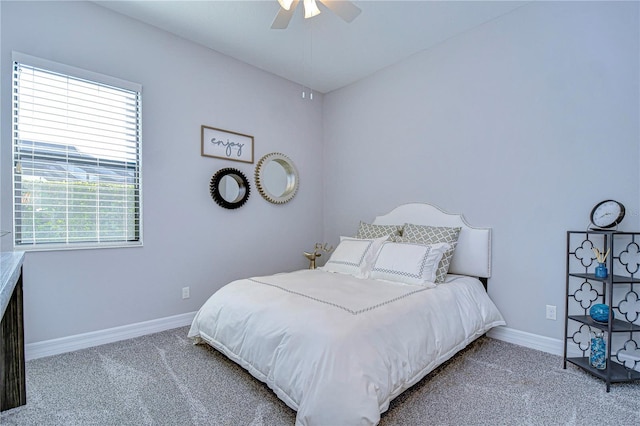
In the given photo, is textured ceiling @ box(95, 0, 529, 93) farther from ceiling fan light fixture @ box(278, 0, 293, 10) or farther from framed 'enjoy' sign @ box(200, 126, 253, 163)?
framed 'enjoy' sign @ box(200, 126, 253, 163)

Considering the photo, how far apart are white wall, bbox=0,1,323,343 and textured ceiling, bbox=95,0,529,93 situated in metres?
0.23

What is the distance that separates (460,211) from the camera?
3.08 metres

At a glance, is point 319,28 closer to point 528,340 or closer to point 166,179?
point 166,179

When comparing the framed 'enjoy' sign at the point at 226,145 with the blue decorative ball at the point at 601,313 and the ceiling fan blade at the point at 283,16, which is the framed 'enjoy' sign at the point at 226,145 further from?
the blue decorative ball at the point at 601,313

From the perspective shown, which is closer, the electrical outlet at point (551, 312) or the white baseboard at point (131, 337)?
the white baseboard at point (131, 337)

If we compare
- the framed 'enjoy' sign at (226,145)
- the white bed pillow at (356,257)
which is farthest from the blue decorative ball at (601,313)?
the framed 'enjoy' sign at (226,145)

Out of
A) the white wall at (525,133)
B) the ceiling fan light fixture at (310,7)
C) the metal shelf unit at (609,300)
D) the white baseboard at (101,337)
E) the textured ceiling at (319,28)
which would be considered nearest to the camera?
the metal shelf unit at (609,300)

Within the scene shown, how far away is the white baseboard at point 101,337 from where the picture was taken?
94.5 inches

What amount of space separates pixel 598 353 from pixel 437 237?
133 cm

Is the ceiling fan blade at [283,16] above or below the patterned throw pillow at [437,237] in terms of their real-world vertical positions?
above

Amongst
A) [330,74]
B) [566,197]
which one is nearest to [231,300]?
[566,197]

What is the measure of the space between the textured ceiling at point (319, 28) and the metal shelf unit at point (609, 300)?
2.05 metres

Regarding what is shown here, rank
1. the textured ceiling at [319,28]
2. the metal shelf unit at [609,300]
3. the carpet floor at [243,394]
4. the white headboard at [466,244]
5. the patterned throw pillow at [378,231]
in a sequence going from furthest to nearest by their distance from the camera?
1. the patterned throw pillow at [378,231]
2. the white headboard at [466,244]
3. the textured ceiling at [319,28]
4. the metal shelf unit at [609,300]
5. the carpet floor at [243,394]

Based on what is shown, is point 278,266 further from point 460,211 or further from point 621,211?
point 621,211
